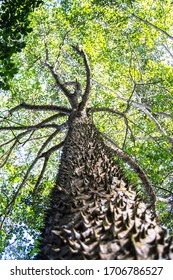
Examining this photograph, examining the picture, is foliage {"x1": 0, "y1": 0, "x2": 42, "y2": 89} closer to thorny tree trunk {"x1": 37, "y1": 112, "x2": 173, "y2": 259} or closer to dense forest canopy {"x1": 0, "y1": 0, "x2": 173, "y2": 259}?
thorny tree trunk {"x1": 37, "y1": 112, "x2": 173, "y2": 259}

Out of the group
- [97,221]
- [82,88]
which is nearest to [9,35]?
[97,221]

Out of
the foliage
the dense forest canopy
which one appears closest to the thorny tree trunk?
the foliage

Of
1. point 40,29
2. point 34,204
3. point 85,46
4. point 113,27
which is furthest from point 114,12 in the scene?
point 34,204

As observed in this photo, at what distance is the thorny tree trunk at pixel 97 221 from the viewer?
2.18m

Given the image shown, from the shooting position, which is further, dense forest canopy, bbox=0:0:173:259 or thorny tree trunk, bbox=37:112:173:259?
dense forest canopy, bbox=0:0:173:259

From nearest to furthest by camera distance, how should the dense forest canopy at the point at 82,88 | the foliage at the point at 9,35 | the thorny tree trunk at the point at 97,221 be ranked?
the thorny tree trunk at the point at 97,221
the foliage at the point at 9,35
the dense forest canopy at the point at 82,88

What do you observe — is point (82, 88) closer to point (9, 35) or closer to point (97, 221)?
point (9, 35)

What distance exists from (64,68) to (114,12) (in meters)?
4.14

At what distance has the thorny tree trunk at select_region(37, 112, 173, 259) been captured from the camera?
2.18 metres

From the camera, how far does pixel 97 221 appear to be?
8.77 feet

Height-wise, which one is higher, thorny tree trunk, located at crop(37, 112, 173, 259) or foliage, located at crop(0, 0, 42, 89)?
foliage, located at crop(0, 0, 42, 89)

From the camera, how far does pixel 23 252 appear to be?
11.0m

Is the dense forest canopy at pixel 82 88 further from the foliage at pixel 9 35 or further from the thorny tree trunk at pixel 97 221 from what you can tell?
the thorny tree trunk at pixel 97 221

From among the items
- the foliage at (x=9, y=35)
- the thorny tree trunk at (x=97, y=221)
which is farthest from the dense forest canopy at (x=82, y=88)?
the thorny tree trunk at (x=97, y=221)
